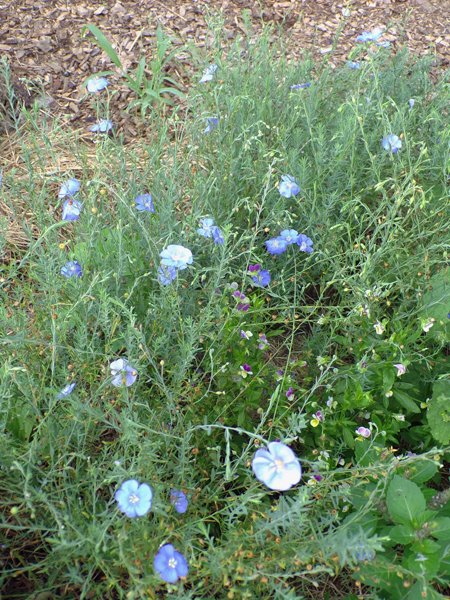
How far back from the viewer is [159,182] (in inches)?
111

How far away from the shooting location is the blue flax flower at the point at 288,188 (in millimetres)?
2662

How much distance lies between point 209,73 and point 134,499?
2.34 m

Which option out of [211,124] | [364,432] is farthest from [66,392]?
Answer: [211,124]

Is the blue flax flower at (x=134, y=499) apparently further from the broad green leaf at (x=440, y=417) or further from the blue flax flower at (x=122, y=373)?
the broad green leaf at (x=440, y=417)

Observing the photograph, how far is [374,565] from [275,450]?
444mm

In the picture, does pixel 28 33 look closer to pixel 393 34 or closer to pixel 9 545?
pixel 393 34

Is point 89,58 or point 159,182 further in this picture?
point 89,58

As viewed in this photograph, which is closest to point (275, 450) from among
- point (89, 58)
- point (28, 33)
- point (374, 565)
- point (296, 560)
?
point (296, 560)

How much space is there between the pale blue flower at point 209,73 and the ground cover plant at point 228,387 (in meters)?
0.03

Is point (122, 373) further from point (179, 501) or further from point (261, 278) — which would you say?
point (261, 278)

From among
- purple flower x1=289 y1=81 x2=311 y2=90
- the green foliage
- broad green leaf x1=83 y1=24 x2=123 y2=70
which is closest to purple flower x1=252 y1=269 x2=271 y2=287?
purple flower x1=289 y1=81 x2=311 y2=90

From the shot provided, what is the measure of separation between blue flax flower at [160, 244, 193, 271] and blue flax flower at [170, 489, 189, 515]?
0.77 metres

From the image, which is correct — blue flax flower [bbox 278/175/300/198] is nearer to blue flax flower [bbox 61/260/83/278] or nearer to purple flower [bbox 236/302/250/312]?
purple flower [bbox 236/302/250/312]

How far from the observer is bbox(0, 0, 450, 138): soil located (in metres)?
4.09
